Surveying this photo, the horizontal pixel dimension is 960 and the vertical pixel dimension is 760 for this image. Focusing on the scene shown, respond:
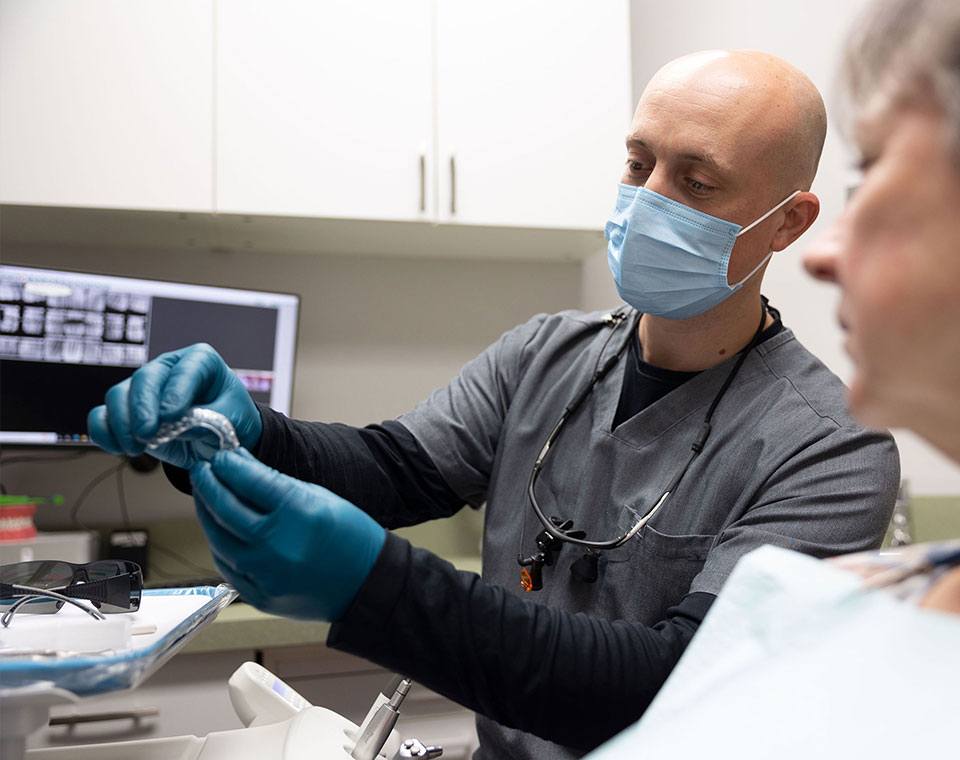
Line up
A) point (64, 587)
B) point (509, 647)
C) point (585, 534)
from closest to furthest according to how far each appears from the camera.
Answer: point (509, 647) → point (64, 587) → point (585, 534)

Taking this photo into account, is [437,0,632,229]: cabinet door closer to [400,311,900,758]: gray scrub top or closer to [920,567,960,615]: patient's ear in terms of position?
[400,311,900,758]: gray scrub top

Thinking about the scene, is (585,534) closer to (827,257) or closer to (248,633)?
(827,257)

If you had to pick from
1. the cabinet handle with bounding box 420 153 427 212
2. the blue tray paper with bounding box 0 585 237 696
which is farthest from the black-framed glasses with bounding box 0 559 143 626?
the cabinet handle with bounding box 420 153 427 212

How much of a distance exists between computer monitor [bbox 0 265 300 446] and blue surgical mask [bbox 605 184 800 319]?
1180 millimetres

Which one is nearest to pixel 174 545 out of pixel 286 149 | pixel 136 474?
pixel 136 474

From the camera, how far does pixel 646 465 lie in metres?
1.23

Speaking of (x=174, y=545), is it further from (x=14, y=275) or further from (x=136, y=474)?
(x=14, y=275)

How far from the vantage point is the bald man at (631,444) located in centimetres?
90

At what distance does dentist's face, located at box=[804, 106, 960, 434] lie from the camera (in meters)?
0.54

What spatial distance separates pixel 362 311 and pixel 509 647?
176cm

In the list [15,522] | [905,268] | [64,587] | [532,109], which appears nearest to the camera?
[905,268]

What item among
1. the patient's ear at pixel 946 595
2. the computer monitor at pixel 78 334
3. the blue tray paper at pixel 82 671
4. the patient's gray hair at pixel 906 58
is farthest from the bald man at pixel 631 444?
the computer monitor at pixel 78 334

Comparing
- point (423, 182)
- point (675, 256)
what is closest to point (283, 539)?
point (675, 256)

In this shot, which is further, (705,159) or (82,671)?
(705,159)
